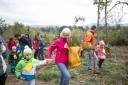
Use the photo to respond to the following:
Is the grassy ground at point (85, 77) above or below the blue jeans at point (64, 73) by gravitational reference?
below

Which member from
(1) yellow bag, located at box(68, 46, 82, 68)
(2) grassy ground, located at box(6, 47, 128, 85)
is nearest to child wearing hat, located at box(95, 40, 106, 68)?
(2) grassy ground, located at box(6, 47, 128, 85)

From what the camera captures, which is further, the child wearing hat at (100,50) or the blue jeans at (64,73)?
the child wearing hat at (100,50)

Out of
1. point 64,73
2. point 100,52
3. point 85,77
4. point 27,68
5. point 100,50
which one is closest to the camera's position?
point 27,68

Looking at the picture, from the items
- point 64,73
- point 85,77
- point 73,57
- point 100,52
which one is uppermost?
point 73,57

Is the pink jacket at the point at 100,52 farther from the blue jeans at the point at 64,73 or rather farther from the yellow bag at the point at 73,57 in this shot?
the blue jeans at the point at 64,73

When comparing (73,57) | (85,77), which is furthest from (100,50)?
(73,57)

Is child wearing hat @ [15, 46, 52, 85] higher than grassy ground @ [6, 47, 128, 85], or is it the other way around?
child wearing hat @ [15, 46, 52, 85]

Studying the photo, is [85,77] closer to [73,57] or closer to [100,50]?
[100,50]

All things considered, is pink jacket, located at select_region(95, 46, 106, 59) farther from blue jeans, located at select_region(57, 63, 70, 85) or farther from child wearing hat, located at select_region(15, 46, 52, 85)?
child wearing hat, located at select_region(15, 46, 52, 85)

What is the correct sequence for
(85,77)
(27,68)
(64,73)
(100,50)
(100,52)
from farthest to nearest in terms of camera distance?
(100,52) < (100,50) < (85,77) < (64,73) < (27,68)

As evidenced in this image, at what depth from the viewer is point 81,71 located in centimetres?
1488

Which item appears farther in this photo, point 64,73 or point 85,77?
point 85,77

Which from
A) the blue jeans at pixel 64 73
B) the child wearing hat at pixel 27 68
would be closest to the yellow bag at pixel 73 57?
the blue jeans at pixel 64 73

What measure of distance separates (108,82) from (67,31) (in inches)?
202
